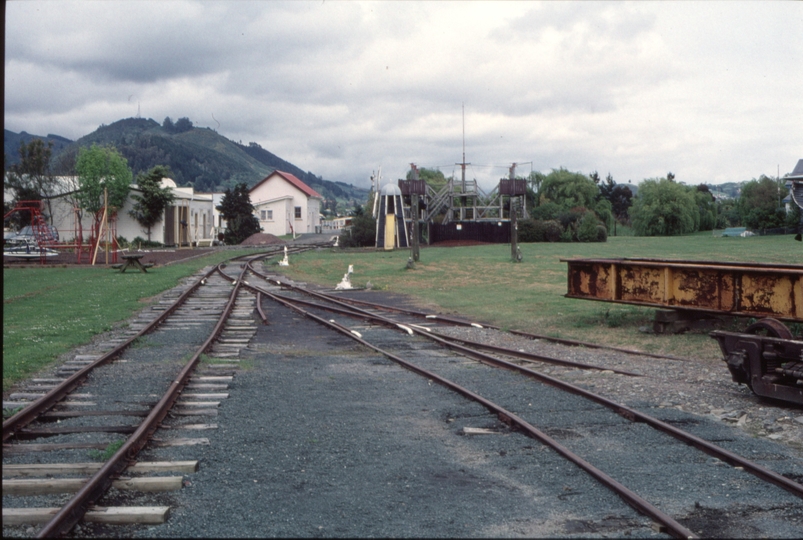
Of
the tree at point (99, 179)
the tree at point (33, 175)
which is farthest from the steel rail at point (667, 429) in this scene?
the tree at point (33, 175)

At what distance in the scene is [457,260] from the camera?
38.9 meters

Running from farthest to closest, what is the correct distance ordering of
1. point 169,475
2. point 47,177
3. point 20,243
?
point 47,177 → point 20,243 → point 169,475

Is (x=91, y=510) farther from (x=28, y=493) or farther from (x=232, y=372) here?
(x=232, y=372)

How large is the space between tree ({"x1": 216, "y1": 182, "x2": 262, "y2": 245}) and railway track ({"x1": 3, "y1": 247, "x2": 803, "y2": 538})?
61.4 m

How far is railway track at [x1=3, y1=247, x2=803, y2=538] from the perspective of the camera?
5629 millimetres

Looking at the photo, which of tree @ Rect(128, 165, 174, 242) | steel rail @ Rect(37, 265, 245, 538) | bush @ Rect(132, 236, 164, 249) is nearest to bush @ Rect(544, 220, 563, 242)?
tree @ Rect(128, 165, 174, 242)

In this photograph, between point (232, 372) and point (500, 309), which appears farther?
point (500, 309)

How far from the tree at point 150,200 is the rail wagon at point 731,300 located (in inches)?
2072

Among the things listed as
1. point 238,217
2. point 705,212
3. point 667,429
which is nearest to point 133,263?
point 667,429

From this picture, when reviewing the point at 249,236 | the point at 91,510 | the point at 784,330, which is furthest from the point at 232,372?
the point at 249,236

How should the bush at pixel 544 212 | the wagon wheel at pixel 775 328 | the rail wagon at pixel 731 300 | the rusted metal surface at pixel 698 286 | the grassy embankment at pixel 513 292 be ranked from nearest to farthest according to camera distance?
1. the rail wagon at pixel 731 300
2. the wagon wheel at pixel 775 328
3. the rusted metal surface at pixel 698 286
4. the grassy embankment at pixel 513 292
5. the bush at pixel 544 212

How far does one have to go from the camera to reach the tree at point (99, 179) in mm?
59719

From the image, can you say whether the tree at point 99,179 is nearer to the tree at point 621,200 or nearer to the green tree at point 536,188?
the green tree at point 536,188

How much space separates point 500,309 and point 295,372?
9.56 meters
